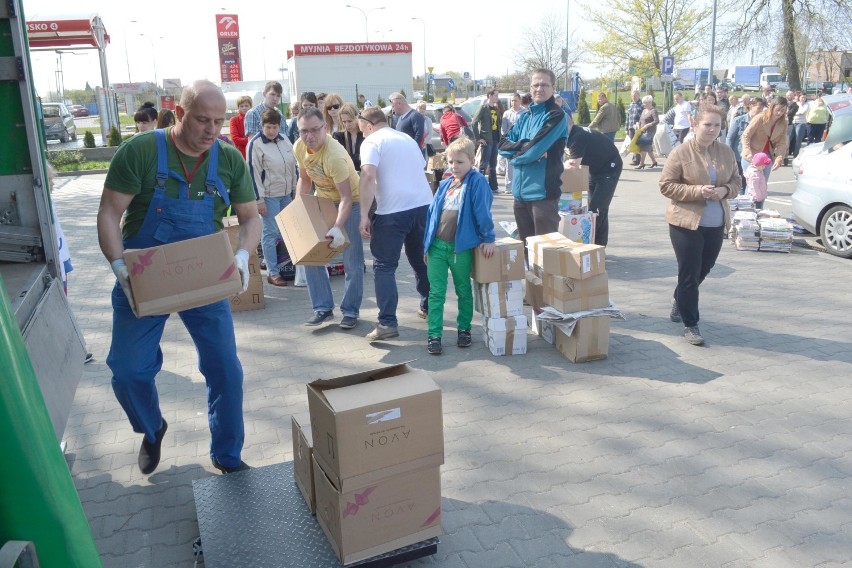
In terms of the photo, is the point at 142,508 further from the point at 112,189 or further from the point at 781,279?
the point at 781,279

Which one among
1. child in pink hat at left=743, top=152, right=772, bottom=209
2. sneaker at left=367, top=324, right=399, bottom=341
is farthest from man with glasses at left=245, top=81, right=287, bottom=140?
child in pink hat at left=743, top=152, right=772, bottom=209

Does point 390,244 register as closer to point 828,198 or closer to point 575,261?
point 575,261

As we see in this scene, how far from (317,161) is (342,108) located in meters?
1.97

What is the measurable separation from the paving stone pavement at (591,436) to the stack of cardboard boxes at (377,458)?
1.20ft

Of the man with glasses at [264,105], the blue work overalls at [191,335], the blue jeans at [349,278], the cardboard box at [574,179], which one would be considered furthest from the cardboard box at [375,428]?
the man with glasses at [264,105]

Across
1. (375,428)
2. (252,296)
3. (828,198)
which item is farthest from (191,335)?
(828,198)

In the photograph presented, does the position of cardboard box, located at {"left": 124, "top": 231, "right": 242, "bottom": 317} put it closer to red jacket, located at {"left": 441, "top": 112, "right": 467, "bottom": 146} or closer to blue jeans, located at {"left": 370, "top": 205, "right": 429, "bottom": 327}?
blue jeans, located at {"left": 370, "top": 205, "right": 429, "bottom": 327}

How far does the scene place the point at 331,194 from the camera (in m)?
6.21

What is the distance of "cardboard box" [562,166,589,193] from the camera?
7.82m

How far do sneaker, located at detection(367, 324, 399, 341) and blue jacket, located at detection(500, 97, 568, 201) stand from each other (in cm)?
174

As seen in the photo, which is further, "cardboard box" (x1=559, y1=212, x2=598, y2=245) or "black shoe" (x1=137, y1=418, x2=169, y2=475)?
"cardboard box" (x1=559, y1=212, x2=598, y2=245)

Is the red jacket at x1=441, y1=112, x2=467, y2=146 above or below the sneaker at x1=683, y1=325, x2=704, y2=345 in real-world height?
above

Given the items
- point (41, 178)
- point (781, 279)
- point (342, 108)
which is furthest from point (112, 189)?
point (781, 279)

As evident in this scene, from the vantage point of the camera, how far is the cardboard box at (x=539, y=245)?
5.82 m
